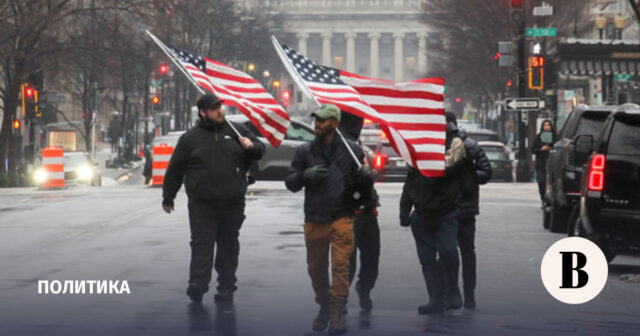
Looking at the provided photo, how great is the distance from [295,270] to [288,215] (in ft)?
26.4

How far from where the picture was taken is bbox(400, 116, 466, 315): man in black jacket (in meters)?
11.3

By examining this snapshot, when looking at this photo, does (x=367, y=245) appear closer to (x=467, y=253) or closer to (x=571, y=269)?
(x=467, y=253)

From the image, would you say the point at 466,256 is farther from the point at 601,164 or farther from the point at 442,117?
the point at 601,164

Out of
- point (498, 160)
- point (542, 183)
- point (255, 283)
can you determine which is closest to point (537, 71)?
point (498, 160)

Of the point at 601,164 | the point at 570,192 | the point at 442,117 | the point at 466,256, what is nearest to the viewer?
the point at 442,117

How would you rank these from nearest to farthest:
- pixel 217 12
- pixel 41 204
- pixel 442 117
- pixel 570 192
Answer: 1. pixel 442 117
2. pixel 570 192
3. pixel 41 204
4. pixel 217 12

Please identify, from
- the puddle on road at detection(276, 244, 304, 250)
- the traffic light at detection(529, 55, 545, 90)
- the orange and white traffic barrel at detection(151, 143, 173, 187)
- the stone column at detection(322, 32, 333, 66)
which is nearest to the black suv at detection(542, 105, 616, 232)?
the puddle on road at detection(276, 244, 304, 250)

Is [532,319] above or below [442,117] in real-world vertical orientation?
below

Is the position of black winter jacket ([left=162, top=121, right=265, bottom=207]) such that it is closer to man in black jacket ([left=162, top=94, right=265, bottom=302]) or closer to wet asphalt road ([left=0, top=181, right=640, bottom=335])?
man in black jacket ([left=162, top=94, right=265, bottom=302])

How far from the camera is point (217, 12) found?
270 feet

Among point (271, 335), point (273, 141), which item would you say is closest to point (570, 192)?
point (273, 141)

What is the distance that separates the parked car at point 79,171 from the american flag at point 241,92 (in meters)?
32.1

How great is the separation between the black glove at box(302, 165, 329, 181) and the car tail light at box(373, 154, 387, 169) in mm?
26930

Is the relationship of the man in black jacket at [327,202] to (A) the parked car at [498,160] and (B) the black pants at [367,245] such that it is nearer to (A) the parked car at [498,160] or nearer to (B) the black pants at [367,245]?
(B) the black pants at [367,245]
